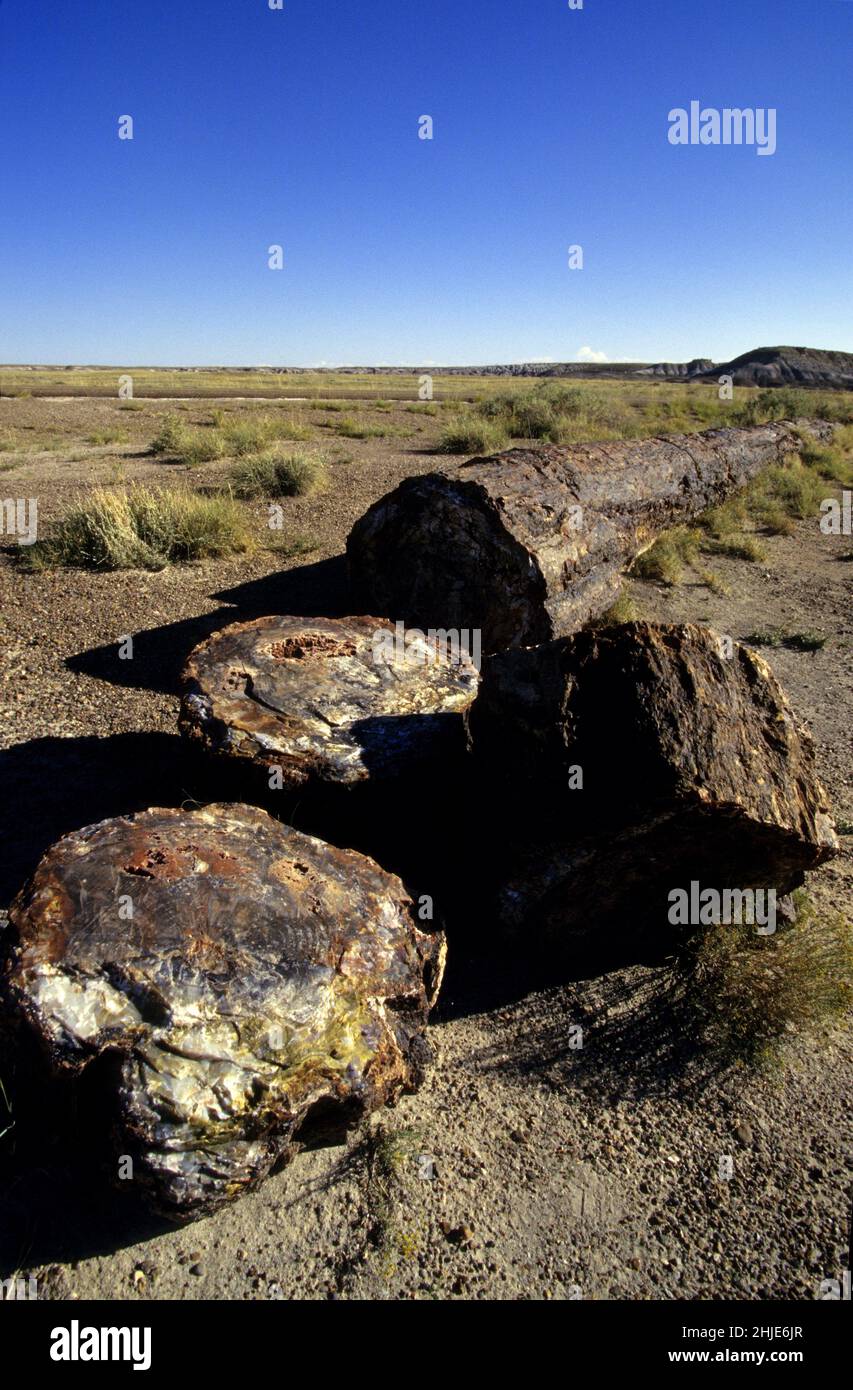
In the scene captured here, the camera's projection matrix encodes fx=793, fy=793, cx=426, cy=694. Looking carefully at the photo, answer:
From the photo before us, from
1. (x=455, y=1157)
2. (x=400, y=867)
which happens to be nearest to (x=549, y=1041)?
(x=455, y=1157)

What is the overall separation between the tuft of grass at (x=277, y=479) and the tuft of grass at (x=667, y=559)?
14.6 feet

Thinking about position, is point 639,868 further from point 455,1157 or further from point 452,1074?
point 455,1157

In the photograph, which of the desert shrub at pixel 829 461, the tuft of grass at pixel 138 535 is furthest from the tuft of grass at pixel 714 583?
the desert shrub at pixel 829 461

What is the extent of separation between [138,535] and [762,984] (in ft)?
22.1

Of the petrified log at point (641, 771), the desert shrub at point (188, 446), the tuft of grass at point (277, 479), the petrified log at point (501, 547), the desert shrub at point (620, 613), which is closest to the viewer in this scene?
the petrified log at point (641, 771)

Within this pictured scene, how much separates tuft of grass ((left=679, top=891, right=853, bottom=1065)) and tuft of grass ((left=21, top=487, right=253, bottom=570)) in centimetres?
601

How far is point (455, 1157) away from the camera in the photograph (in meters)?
2.49

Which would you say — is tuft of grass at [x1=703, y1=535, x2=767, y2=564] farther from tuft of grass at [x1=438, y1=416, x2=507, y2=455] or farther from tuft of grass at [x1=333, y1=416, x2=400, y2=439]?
tuft of grass at [x1=333, y1=416, x2=400, y2=439]

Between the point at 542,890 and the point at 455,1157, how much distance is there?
950 millimetres

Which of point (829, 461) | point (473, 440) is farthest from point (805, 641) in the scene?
point (829, 461)

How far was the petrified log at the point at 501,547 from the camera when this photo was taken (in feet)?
18.2

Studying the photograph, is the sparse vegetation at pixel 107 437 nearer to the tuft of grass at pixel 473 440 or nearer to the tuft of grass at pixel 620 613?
the tuft of grass at pixel 473 440

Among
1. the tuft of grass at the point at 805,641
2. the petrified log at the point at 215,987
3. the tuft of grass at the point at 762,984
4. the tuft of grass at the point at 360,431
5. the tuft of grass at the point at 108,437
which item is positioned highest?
the tuft of grass at the point at 360,431
